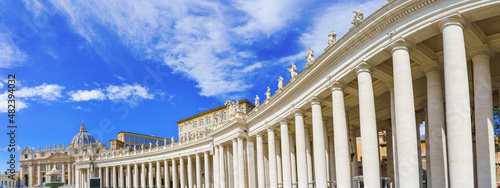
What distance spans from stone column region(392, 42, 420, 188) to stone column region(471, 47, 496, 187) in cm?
360

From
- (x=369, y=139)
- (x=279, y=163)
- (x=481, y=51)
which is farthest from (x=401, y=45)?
(x=279, y=163)

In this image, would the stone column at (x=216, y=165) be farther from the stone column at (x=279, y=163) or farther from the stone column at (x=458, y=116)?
the stone column at (x=458, y=116)

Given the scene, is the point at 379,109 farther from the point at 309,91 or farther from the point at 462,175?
the point at 462,175

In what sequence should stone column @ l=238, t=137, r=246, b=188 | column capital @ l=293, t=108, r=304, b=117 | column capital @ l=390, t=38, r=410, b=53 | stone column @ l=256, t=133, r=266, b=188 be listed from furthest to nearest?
stone column @ l=238, t=137, r=246, b=188 < stone column @ l=256, t=133, r=266, b=188 < column capital @ l=293, t=108, r=304, b=117 < column capital @ l=390, t=38, r=410, b=53

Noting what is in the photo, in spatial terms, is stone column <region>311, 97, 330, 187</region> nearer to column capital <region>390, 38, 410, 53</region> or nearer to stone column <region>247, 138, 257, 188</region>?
column capital <region>390, 38, 410, 53</region>

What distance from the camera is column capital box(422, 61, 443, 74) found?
32125 millimetres

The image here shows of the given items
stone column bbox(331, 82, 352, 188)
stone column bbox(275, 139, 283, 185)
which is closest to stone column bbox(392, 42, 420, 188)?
stone column bbox(331, 82, 352, 188)

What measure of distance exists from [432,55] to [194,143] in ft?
206

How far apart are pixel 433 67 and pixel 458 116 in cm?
948

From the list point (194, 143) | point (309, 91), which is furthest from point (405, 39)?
point (194, 143)

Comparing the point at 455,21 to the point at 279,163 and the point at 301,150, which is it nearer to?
the point at 301,150

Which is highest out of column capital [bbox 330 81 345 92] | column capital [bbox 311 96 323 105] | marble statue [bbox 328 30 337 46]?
marble statue [bbox 328 30 337 46]

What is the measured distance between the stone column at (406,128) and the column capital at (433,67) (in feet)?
18.6

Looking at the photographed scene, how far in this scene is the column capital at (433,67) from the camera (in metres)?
32.1
